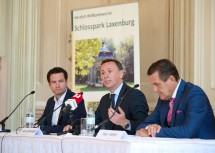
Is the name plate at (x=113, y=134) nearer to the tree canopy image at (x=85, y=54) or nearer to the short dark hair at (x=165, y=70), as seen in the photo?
the short dark hair at (x=165, y=70)

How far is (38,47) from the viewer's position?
7211 millimetres

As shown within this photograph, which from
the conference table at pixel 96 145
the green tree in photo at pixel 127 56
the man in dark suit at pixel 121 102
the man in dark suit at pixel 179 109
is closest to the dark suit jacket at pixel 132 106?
the man in dark suit at pixel 121 102

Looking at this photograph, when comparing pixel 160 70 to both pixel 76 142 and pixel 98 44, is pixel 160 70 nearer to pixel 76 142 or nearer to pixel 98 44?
pixel 76 142

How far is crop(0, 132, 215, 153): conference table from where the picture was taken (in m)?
2.45

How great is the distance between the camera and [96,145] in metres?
2.65

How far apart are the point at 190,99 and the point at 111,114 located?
0.68 meters

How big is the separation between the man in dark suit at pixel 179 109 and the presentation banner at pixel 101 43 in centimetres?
181

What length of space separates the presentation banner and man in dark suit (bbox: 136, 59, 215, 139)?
181cm

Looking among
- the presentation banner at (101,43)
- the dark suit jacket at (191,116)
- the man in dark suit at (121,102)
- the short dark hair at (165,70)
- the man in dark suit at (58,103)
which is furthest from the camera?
the presentation banner at (101,43)

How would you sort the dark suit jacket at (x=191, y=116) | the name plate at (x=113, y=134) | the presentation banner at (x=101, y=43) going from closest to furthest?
the name plate at (x=113, y=134) → the dark suit jacket at (x=191, y=116) → the presentation banner at (x=101, y=43)

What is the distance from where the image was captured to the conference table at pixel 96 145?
245 centimetres

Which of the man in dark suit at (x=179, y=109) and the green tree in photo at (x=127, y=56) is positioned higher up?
the green tree in photo at (x=127, y=56)

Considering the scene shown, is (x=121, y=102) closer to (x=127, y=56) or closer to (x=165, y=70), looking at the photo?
(x=165, y=70)

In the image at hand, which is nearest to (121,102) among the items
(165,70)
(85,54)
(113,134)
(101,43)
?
(165,70)
